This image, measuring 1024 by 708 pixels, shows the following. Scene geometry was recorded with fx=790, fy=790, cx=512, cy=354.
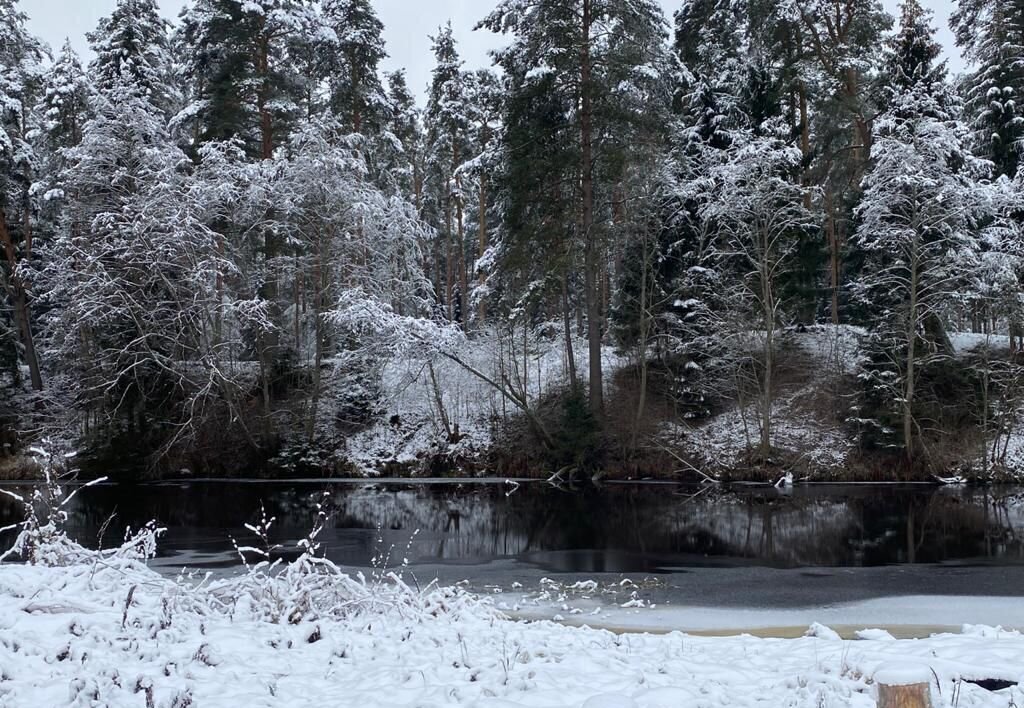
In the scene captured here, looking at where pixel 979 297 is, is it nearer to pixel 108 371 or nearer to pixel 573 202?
pixel 573 202

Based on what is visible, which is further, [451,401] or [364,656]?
[451,401]

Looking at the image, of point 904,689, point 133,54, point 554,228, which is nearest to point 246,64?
point 133,54

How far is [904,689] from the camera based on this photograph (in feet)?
11.6

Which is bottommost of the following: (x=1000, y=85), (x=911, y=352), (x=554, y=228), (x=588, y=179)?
(x=911, y=352)

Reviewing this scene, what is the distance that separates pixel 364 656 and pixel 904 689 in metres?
3.76

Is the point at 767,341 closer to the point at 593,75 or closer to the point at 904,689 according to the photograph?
the point at 593,75

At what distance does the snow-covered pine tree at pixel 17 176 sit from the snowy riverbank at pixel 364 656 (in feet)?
81.7

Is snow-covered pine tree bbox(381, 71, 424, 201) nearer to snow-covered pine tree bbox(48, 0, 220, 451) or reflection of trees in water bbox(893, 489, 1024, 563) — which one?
snow-covered pine tree bbox(48, 0, 220, 451)

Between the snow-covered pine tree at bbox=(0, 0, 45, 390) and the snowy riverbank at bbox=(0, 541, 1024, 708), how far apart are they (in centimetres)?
2491

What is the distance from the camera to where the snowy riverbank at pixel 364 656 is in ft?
16.0

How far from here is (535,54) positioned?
23016 mm

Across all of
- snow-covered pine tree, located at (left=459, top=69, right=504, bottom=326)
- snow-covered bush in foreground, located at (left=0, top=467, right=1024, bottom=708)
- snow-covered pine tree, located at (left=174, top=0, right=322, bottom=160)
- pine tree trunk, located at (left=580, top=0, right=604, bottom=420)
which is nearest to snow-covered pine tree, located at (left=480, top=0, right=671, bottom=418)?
pine tree trunk, located at (left=580, top=0, right=604, bottom=420)

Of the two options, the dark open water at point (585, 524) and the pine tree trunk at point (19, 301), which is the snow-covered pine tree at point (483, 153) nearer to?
the dark open water at point (585, 524)

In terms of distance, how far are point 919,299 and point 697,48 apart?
12.0 meters
